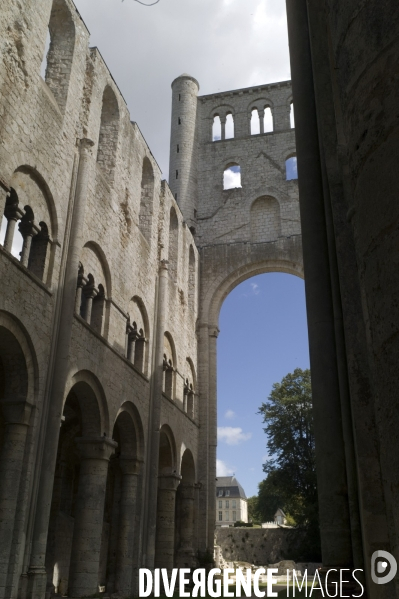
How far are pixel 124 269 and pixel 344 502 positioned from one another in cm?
1256

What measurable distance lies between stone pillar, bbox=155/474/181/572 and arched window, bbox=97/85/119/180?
382 inches

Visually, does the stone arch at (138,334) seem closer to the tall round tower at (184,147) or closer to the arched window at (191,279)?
the arched window at (191,279)

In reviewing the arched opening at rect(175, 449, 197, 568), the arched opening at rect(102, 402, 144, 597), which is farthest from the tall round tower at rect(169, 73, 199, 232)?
the arched opening at rect(102, 402, 144, 597)

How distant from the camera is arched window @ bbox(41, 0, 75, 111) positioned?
13.7 meters

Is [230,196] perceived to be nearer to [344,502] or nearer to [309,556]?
[309,556]

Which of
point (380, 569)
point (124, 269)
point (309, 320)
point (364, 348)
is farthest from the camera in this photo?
point (124, 269)

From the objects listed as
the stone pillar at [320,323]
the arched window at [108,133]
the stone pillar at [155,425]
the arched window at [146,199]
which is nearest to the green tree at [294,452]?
the stone pillar at [155,425]

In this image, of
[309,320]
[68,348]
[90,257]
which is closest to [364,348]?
[309,320]

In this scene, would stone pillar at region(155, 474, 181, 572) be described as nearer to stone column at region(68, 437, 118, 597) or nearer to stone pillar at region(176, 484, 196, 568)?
stone pillar at region(176, 484, 196, 568)

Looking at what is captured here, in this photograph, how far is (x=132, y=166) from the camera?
57.7 feet

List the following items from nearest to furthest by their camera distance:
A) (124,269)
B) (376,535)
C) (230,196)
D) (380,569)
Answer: (380,569), (376,535), (124,269), (230,196)

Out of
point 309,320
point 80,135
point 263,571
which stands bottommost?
point 263,571

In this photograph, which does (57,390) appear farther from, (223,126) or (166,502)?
(223,126)

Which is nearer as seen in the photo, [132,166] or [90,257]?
[90,257]
